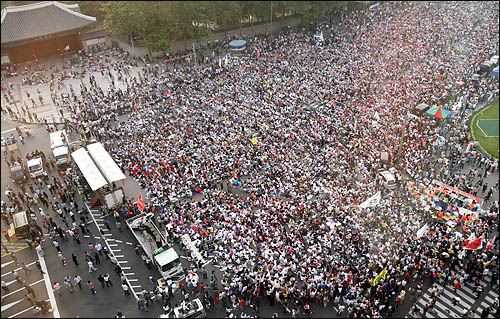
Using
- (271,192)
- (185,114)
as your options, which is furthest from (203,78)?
(271,192)

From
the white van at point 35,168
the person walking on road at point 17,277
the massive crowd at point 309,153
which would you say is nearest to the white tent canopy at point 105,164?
the massive crowd at point 309,153

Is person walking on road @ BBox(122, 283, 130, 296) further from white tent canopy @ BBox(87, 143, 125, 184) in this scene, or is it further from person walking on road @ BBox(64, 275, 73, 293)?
white tent canopy @ BBox(87, 143, 125, 184)

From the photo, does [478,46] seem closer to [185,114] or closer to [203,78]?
[203,78]

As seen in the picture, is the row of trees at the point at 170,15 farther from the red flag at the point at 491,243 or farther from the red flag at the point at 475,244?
the red flag at the point at 491,243

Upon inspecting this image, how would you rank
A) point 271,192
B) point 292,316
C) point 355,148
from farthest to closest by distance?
point 355,148 < point 271,192 < point 292,316

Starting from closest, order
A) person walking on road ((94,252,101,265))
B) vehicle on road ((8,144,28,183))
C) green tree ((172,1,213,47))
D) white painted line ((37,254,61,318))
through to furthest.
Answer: white painted line ((37,254,61,318)), person walking on road ((94,252,101,265)), vehicle on road ((8,144,28,183)), green tree ((172,1,213,47))

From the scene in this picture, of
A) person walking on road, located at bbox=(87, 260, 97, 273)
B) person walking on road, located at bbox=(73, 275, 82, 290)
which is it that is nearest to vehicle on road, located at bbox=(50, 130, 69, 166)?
person walking on road, located at bbox=(87, 260, 97, 273)
